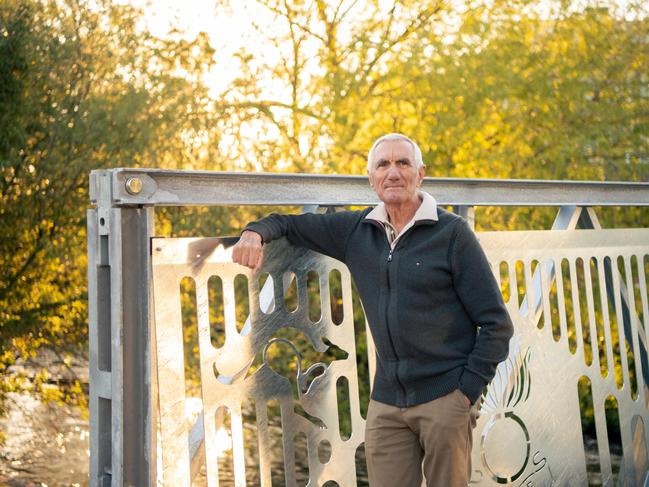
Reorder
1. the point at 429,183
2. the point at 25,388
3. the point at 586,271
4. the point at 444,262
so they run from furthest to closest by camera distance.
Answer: the point at 25,388, the point at 586,271, the point at 429,183, the point at 444,262

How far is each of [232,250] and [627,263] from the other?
6.98 feet

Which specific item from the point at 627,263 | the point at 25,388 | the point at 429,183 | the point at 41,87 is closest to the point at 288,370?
the point at 25,388

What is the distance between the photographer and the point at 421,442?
296cm

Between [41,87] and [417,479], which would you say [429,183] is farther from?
[41,87]

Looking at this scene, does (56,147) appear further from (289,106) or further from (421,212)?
(421,212)

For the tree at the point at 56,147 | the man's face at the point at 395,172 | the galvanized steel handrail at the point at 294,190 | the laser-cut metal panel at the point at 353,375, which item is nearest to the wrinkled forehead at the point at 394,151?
the man's face at the point at 395,172

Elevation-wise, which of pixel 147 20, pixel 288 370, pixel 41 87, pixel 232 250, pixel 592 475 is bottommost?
pixel 592 475

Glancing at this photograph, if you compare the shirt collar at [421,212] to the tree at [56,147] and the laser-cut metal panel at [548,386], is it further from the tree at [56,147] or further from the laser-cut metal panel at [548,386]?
the tree at [56,147]

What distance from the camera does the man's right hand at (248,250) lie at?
9.40 ft

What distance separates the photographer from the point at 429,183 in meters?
3.47

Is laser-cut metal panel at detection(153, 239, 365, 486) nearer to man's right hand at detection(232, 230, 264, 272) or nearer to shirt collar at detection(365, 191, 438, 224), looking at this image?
man's right hand at detection(232, 230, 264, 272)

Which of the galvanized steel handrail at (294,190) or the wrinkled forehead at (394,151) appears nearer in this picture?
the galvanized steel handrail at (294,190)

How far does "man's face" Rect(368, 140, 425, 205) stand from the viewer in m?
2.96

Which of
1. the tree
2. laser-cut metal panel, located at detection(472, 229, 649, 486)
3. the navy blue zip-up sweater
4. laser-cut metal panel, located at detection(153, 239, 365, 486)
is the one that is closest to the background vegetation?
the tree
